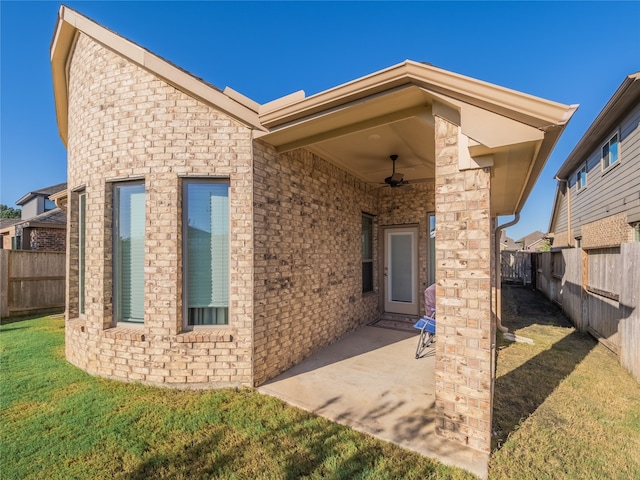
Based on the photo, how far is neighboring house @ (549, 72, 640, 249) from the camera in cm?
636

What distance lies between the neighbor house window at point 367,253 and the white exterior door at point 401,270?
0.44m

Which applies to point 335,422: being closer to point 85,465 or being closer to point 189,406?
point 189,406

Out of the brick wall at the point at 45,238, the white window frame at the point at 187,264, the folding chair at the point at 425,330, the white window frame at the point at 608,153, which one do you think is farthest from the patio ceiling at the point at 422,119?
the brick wall at the point at 45,238

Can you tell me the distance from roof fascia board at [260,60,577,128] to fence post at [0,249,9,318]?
10412 millimetres

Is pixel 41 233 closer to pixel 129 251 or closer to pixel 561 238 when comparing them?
pixel 129 251

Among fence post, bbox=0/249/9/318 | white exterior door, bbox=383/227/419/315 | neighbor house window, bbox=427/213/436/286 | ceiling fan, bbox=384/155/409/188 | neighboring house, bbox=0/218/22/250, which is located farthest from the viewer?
neighboring house, bbox=0/218/22/250

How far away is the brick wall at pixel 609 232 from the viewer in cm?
663

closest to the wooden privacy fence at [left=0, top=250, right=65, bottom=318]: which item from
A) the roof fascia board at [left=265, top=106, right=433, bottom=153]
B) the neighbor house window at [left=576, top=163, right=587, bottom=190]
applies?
the roof fascia board at [left=265, top=106, right=433, bottom=153]

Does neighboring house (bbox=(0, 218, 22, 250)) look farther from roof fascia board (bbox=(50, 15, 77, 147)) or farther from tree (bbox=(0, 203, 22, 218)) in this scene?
tree (bbox=(0, 203, 22, 218))

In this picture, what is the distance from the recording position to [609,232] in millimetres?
7648

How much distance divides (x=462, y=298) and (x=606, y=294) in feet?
16.6

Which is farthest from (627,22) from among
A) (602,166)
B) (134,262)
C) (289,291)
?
(134,262)

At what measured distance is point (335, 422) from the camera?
2906 mm

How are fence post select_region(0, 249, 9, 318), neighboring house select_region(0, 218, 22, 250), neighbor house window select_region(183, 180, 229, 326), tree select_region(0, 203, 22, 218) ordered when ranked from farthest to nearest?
1. tree select_region(0, 203, 22, 218)
2. neighboring house select_region(0, 218, 22, 250)
3. fence post select_region(0, 249, 9, 318)
4. neighbor house window select_region(183, 180, 229, 326)
